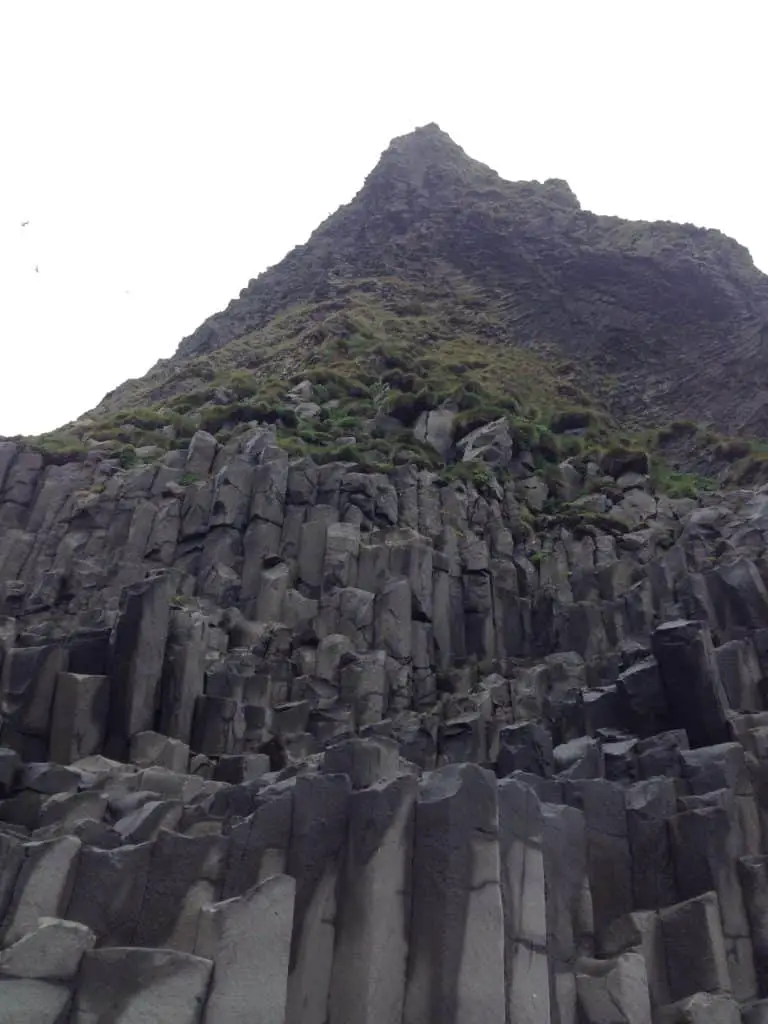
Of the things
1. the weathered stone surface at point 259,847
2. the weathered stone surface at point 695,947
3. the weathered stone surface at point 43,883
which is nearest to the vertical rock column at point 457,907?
the weathered stone surface at point 259,847

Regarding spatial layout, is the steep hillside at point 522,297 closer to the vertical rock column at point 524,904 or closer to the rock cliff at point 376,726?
the rock cliff at point 376,726

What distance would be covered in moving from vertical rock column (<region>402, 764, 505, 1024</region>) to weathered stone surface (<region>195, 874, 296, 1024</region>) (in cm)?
132

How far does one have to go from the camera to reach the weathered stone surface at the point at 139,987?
26.4ft

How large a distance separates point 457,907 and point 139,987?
309cm

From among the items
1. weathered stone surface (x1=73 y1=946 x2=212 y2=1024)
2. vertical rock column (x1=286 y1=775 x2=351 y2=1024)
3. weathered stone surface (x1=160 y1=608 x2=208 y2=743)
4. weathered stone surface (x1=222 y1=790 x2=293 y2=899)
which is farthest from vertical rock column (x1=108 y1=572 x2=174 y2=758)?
weathered stone surface (x1=73 y1=946 x2=212 y2=1024)

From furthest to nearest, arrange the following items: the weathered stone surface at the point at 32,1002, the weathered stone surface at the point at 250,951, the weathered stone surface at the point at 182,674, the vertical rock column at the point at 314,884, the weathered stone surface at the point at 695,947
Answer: the weathered stone surface at the point at 182,674 < the weathered stone surface at the point at 695,947 < the vertical rock column at the point at 314,884 < the weathered stone surface at the point at 250,951 < the weathered stone surface at the point at 32,1002

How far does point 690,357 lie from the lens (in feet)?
187

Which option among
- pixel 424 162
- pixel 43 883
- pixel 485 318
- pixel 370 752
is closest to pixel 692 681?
pixel 370 752

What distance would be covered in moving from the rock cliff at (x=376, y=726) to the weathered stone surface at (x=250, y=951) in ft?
0.09

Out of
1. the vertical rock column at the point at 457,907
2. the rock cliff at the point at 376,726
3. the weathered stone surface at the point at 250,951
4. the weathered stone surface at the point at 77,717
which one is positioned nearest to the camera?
the weathered stone surface at the point at 250,951

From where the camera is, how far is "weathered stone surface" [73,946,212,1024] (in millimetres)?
8039

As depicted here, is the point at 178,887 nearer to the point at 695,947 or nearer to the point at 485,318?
the point at 695,947

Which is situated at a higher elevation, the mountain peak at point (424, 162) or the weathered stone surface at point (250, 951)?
the mountain peak at point (424, 162)

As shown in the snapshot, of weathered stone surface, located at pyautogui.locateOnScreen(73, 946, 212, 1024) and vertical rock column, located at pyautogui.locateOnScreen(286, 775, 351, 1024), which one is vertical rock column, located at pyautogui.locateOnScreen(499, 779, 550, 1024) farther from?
weathered stone surface, located at pyautogui.locateOnScreen(73, 946, 212, 1024)
